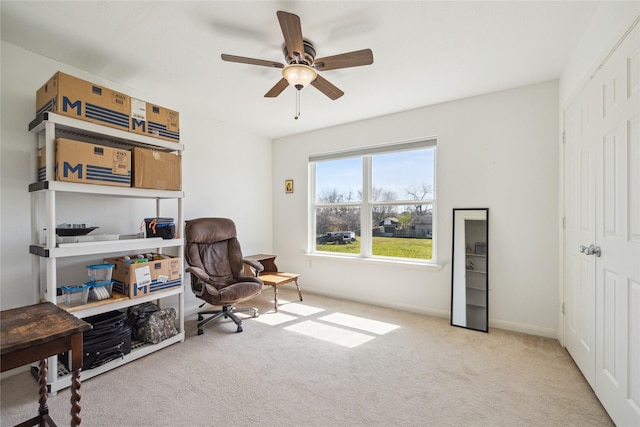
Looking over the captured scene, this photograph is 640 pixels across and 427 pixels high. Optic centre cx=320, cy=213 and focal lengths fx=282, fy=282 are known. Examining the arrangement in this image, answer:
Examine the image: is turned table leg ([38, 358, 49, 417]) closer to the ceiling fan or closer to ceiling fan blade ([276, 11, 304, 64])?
the ceiling fan

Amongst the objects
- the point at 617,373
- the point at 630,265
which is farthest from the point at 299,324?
the point at 630,265

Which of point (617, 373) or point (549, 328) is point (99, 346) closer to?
point (617, 373)

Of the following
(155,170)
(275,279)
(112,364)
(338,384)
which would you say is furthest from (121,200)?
(338,384)

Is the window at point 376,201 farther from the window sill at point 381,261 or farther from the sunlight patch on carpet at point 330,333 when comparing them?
the sunlight patch on carpet at point 330,333

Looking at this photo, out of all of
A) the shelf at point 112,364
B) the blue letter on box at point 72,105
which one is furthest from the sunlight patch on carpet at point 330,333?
the blue letter on box at point 72,105

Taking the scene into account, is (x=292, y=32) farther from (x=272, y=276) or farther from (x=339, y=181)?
(x=272, y=276)

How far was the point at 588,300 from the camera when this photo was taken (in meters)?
2.01

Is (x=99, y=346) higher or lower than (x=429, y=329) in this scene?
higher

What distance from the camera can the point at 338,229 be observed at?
170 inches

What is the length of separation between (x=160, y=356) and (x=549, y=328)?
12.0ft

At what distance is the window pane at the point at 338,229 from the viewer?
13.6ft

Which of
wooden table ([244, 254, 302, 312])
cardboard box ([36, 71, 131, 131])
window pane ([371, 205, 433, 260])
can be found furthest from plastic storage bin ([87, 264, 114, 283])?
window pane ([371, 205, 433, 260])

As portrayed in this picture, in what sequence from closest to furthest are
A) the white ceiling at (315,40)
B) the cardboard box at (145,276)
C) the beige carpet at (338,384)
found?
1. the beige carpet at (338,384)
2. the white ceiling at (315,40)
3. the cardboard box at (145,276)

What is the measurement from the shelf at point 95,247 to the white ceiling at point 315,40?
1548mm
